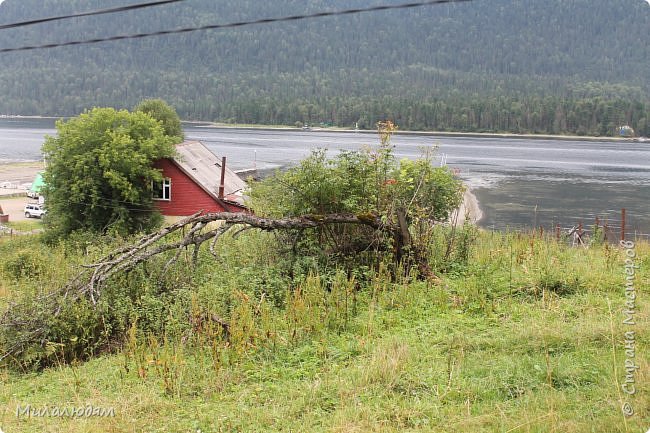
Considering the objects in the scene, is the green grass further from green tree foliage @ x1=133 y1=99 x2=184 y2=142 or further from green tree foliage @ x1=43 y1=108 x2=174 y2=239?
green tree foliage @ x1=133 y1=99 x2=184 y2=142

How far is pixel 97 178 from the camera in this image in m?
30.6

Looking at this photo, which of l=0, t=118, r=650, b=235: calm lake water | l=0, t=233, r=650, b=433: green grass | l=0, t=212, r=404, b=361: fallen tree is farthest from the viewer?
l=0, t=118, r=650, b=235: calm lake water

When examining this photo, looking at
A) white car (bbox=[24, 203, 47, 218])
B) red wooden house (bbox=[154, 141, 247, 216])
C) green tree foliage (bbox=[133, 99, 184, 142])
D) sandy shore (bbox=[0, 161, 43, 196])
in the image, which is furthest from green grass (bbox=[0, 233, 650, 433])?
sandy shore (bbox=[0, 161, 43, 196])

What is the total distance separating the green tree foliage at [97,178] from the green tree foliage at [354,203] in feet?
75.7

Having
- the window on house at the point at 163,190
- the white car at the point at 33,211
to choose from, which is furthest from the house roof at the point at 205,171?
the white car at the point at 33,211

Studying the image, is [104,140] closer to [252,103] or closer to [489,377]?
[489,377]

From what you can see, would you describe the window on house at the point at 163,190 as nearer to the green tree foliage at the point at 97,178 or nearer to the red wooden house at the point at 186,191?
the red wooden house at the point at 186,191

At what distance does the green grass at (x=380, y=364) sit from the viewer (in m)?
4.24

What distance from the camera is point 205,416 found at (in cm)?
450

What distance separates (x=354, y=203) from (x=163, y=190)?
29.4 m

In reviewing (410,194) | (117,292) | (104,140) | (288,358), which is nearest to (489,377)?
(288,358)

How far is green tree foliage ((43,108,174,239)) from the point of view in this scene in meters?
30.5

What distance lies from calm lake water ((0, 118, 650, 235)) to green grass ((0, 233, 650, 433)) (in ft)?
20.1

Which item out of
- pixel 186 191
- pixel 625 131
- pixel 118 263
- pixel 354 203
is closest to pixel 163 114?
pixel 186 191
